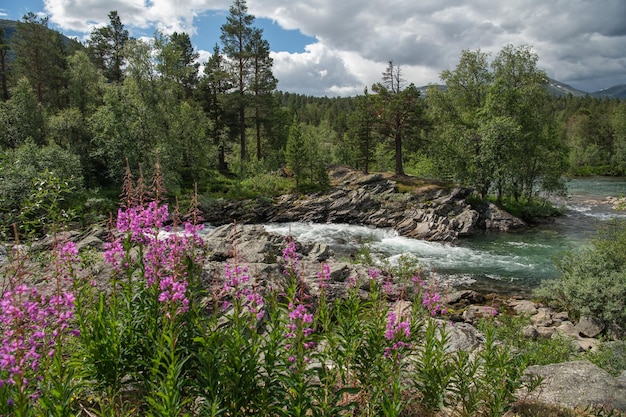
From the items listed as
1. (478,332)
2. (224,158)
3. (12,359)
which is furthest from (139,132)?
(12,359)

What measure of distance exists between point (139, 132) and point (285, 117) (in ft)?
118

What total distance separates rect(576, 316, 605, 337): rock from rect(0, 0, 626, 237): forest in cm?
2286

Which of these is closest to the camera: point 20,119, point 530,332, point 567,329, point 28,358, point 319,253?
point 28,358

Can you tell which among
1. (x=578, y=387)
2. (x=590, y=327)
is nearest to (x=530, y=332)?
(x=590, y=327)

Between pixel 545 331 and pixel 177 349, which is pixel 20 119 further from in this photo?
pixel 545 331

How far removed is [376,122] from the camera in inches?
1560

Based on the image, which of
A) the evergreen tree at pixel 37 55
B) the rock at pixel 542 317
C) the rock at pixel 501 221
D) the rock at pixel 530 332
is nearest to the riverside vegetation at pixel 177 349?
the rock at pixel 530 332

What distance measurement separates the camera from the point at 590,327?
43.4 ft

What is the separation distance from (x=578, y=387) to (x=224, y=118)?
4552 centimetres

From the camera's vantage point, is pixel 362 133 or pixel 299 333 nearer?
pixel 299 333

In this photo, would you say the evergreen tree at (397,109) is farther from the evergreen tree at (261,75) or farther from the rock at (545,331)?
A: the rock at (545,331)

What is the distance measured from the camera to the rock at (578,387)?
6.20 m

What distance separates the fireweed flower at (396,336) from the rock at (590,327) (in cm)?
1267

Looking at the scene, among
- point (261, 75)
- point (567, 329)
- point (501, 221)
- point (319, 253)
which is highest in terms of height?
point (261, 75)
